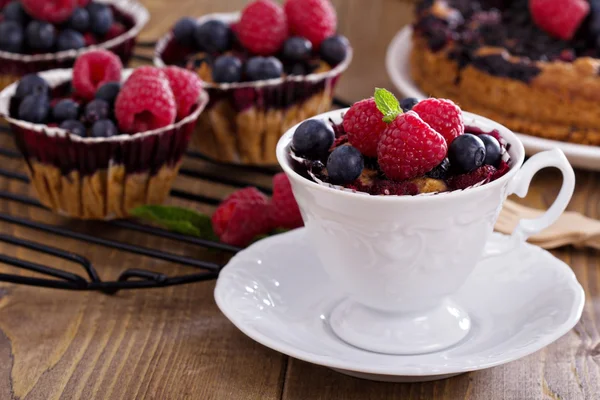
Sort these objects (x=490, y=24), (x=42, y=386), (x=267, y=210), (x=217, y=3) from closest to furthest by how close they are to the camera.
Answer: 1. (x=42, y=386)
2. (x=267, y=210)
3. (x=490, y=24)
4. (x=217, y=3)

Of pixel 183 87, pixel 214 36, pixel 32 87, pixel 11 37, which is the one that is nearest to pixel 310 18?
pixel 214 36

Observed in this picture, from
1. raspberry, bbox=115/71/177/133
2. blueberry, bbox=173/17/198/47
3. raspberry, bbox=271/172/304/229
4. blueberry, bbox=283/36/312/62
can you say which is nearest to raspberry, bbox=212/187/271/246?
raspberry, bbox=271/172/304/229

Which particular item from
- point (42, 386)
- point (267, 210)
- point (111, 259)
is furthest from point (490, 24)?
point (42, 386)

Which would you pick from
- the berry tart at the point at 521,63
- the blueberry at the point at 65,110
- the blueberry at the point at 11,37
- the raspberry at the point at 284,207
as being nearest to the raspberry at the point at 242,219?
the raspberry at the point at 284,207

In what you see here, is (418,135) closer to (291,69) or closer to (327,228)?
(327,228)

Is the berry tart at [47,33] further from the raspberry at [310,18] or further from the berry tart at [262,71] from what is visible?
the raspberry at [310,18]

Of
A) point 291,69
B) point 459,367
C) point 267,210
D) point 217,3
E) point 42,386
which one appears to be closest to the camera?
point 459,367

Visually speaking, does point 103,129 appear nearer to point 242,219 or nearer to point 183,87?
point 183,87
